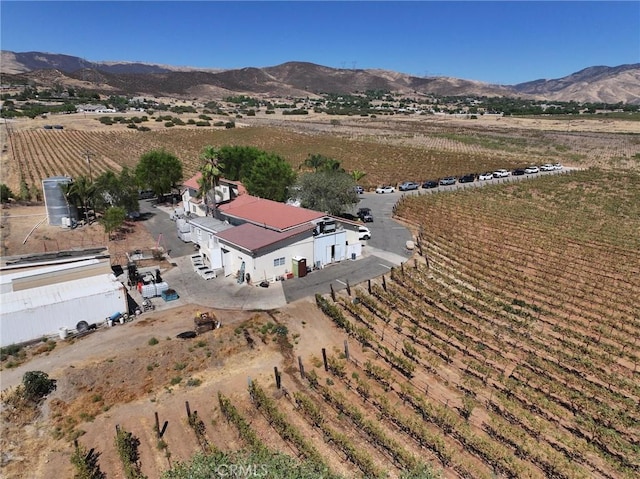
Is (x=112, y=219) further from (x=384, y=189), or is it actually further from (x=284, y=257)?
(x=384, y=189)

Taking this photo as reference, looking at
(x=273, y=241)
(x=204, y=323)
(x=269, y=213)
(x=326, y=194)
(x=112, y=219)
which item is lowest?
(x=204, y=323)

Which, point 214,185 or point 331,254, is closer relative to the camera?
point 331,254

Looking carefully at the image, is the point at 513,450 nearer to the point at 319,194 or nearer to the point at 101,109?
the point at 319,194

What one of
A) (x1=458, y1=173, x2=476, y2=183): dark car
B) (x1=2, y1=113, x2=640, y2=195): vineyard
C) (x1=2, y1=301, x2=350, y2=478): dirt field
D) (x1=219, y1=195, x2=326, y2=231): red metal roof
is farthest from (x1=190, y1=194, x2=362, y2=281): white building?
(x1=458, y1=173, x2=476, y2=183): dark car

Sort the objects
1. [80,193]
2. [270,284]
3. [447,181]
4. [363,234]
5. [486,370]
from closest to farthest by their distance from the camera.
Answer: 1. [486,370]
2. [270,284]
3. [363,234]
4. [80,193]
5. [447,181]

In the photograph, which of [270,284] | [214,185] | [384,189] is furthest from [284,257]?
[384,189]

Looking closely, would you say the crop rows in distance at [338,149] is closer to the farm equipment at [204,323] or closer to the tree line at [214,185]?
the tree line at [214,185]

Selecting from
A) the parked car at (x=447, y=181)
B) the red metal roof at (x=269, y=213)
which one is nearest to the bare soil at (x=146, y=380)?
the red metal roof at (x=269, y=213)
